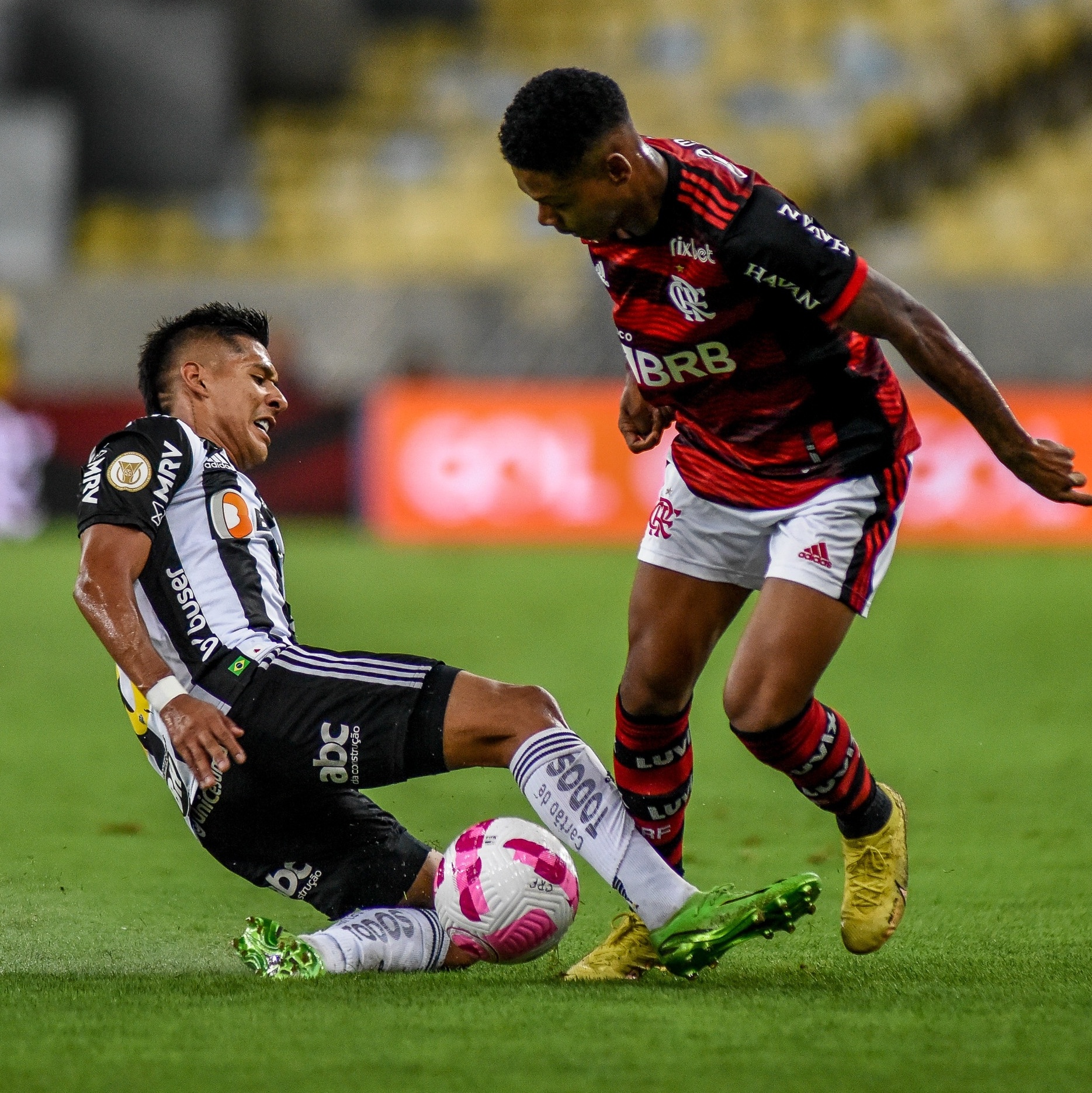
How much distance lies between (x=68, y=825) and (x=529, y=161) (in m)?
3.04

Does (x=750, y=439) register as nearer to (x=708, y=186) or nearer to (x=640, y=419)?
(x=640, y=419)

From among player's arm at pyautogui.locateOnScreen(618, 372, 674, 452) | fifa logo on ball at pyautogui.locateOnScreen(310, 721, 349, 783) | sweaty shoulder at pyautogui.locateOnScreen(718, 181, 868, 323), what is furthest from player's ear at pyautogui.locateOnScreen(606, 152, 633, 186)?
fifa logo on ball at pyautogui.locateOnScreen(310, 721, 349, 783)

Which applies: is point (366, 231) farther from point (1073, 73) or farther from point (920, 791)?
point (920, 791)

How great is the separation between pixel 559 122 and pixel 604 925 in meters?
2.08

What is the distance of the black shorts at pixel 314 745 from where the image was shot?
4.00 metres

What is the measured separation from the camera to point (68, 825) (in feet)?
A: 19.6

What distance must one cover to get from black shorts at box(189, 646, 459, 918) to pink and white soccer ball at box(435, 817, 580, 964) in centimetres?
29

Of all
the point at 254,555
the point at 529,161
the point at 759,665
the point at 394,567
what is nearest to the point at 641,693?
the point at 759,665

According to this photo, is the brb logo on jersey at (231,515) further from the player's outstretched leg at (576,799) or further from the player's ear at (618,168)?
the player's ear at (618,168)

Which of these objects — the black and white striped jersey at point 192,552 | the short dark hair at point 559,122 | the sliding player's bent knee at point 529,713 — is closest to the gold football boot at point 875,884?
the sliding player's bent knee at point 529,713

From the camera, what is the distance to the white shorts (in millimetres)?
4309

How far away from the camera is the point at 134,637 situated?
3.98 m

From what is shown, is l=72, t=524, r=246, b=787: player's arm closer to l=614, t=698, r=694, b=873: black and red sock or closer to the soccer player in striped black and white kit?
the soccer player in striped black and white kit

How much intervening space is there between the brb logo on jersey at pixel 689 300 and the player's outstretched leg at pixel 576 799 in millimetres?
951
